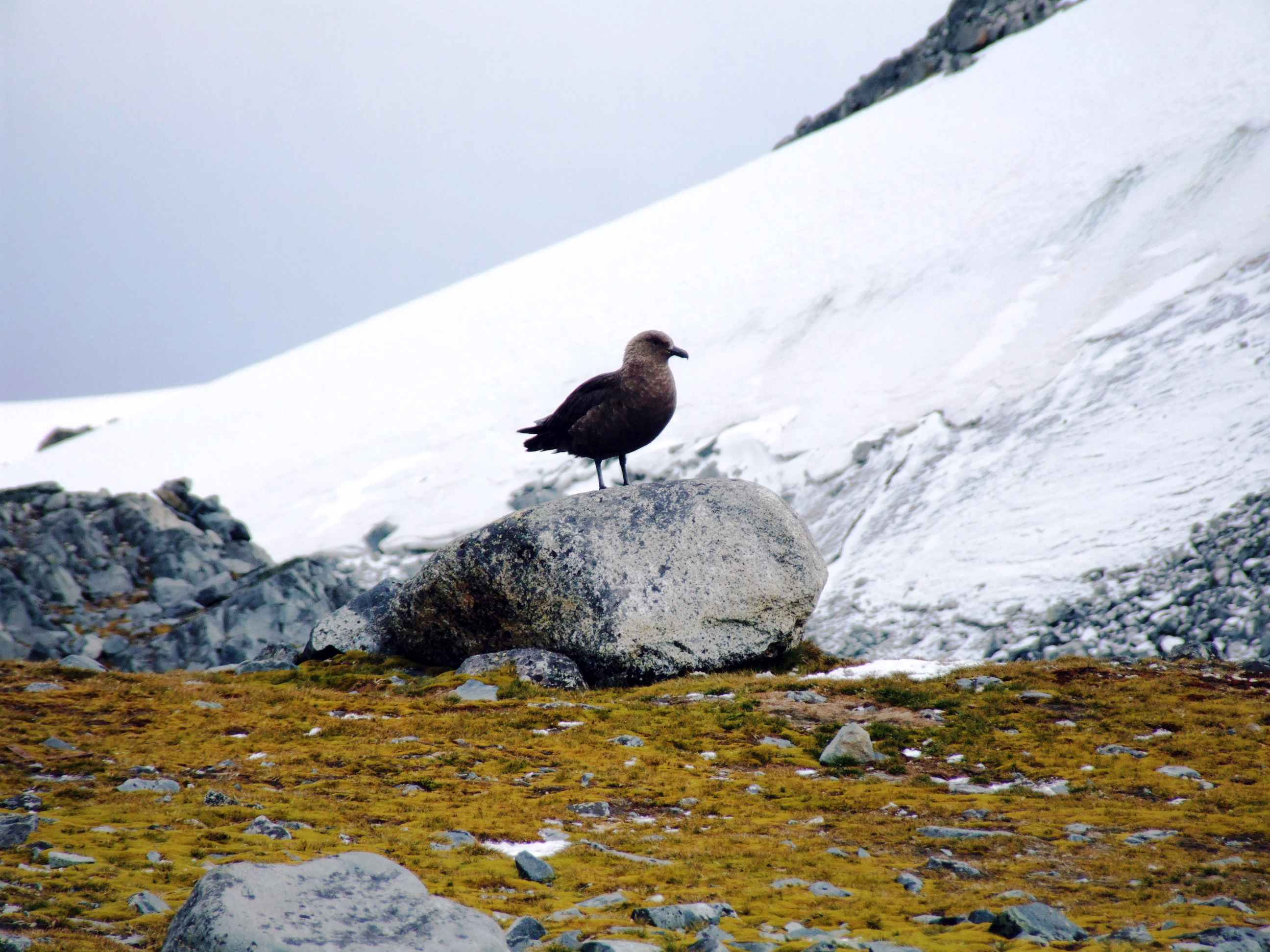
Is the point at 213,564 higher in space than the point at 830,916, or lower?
higher

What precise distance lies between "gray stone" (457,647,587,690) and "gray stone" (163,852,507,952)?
624 cm

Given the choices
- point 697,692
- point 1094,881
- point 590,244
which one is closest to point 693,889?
point 1094,881

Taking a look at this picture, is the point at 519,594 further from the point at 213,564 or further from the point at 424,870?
the point at 213,564

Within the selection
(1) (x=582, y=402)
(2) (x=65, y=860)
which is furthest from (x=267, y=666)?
(2) (x=65, y=860)

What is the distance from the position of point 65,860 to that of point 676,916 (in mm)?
3122

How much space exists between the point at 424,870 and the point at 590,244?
5058 cm

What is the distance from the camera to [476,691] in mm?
9594

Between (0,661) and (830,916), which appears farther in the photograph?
(0,661)

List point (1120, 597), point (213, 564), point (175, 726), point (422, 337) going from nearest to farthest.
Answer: point (175, 726) → point (1120, 597) → point (213, 564) → point (422, 337)

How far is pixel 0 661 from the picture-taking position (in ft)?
34.9

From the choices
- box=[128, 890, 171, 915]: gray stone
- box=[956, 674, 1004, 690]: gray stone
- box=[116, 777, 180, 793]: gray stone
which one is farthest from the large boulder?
box=[128, 890, 171, 915]: gray stone

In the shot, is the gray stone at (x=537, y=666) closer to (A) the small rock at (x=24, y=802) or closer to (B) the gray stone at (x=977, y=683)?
(B) the gray stone at (x=977, y=683)

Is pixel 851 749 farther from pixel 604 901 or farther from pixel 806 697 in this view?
pixel 604 901

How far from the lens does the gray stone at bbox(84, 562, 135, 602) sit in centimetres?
2122
